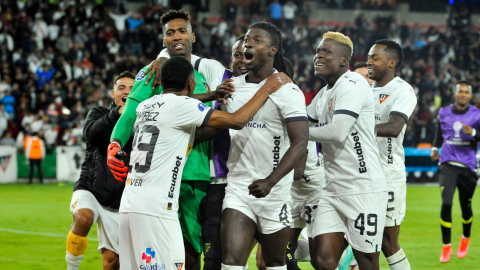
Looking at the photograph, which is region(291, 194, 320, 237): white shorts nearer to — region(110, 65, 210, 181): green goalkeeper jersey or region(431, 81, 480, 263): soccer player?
region(110, 65, 210, 181): green goalkeeper jersey

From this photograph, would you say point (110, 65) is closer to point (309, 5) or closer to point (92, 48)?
point (92, 48)

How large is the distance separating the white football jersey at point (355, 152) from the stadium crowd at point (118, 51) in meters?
15.0

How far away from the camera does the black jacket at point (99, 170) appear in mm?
6164

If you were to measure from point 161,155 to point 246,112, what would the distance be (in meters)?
0.70

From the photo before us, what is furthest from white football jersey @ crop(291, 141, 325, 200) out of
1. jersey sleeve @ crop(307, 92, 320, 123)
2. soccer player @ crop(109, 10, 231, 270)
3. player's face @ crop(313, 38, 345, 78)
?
soccer player @ crop(109, 10, 231, 270)

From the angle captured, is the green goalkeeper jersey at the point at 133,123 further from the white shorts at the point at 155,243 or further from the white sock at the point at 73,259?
the white sock at the point at 73,259

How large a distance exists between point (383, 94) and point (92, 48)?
1879 centimetres

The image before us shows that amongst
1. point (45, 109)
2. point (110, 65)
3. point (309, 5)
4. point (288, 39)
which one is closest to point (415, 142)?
point (288, 39)

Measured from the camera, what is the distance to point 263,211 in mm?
4758

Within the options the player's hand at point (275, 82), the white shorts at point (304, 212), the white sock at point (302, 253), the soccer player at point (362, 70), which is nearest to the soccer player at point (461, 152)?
the soccer player at point (362, 70)

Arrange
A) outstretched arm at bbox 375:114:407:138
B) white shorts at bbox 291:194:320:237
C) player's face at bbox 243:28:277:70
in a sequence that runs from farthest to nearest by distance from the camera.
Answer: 1. outstretched arm at bbox 375:114:407:138
2. white shorts at bbox 291:194:320:237
3. player's face at bbox 243:28:277:70

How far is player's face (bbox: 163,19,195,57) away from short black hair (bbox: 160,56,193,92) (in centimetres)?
96

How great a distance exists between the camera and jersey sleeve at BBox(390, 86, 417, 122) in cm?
608

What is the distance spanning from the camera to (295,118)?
4672 mm
